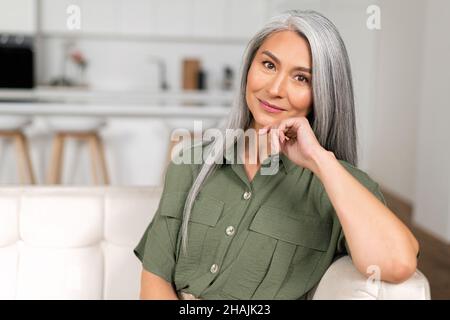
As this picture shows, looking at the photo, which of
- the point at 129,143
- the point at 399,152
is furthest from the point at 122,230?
the point at 399,152

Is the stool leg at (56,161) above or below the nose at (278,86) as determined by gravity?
below

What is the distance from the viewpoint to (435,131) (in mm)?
3832

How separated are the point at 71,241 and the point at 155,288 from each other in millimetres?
347

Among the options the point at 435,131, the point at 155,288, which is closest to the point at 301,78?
the point at 155,288

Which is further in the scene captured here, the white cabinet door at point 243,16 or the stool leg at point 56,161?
the white cabinet door at point 243,16

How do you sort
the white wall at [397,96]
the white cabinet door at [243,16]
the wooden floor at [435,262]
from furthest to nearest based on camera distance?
1. the white cabinet door at [243,16]
2. the white wall at [397,96]
3. the wooden floor at [435,262]

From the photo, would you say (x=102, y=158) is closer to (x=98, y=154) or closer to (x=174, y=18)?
(x=98, y=154)

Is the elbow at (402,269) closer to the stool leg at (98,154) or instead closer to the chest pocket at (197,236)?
the chest pocket at (197,236)

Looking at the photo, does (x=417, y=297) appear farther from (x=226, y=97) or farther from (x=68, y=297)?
(x=226, y=97)

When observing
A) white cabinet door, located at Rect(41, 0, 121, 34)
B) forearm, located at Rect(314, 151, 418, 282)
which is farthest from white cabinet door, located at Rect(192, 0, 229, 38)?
forearm, located at Rect(314, 151, 418, 282)

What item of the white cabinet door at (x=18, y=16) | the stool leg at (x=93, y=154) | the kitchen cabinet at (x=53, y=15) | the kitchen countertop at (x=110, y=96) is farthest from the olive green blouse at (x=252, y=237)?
the kitchen cabinet at (x=53, y=15)

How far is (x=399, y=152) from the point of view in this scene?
5238 mm

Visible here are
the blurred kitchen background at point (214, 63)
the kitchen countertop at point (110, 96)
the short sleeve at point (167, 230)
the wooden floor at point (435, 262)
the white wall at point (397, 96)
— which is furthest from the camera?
the white wall at point (397, 96)

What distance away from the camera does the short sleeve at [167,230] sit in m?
A: 1.16
